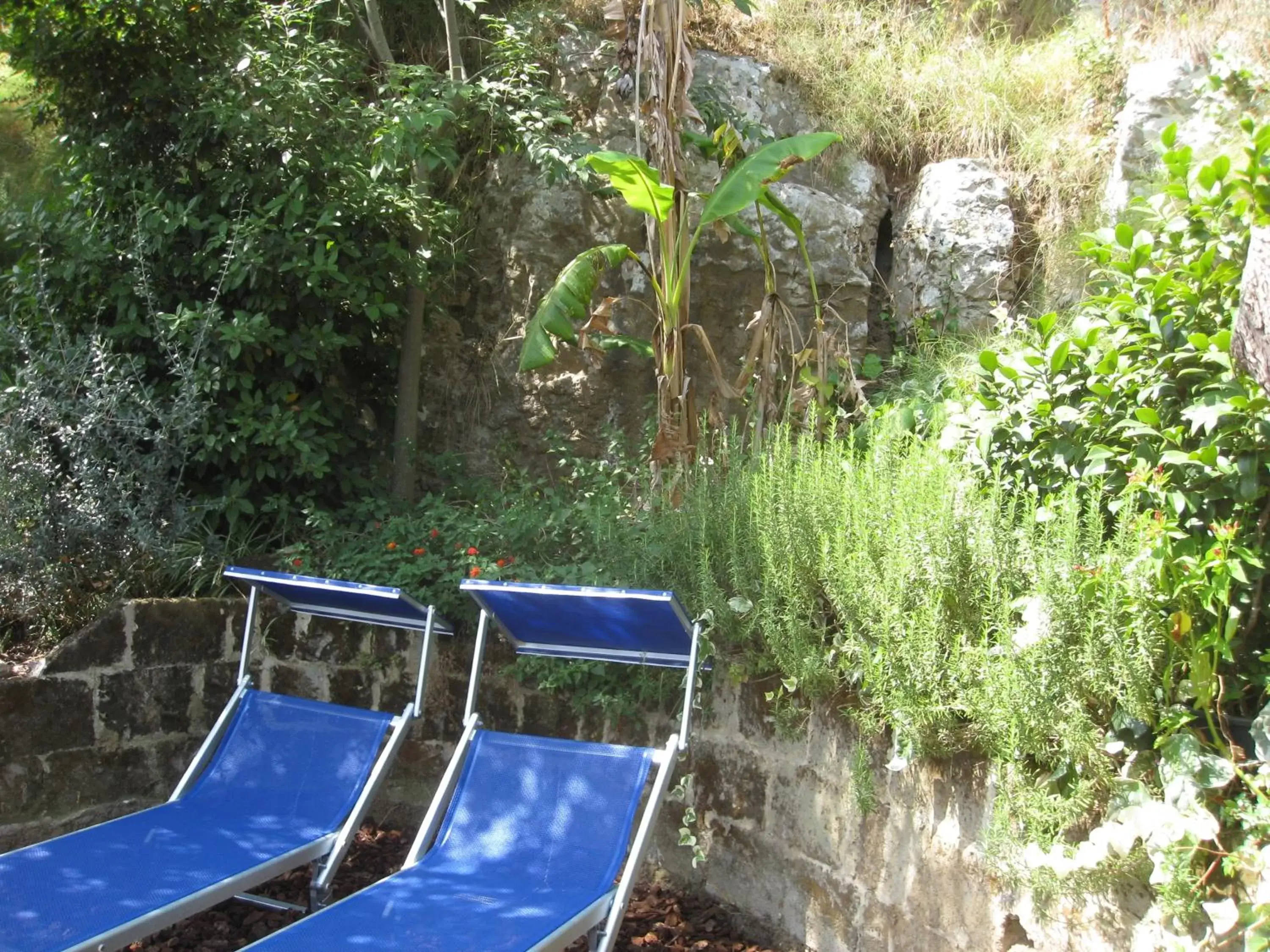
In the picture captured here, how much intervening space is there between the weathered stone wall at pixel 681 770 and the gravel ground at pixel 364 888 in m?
0.11

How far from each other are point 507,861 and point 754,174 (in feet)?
10.4

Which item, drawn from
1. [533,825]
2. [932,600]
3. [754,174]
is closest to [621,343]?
[754,174]

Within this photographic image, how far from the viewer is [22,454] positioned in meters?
4.81

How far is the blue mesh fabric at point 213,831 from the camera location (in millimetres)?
3221

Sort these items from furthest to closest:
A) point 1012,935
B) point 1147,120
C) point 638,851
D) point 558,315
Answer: point 1147,120 < point 558,315 < point 638,851 < point 1012,935

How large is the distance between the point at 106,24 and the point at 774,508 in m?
4.40

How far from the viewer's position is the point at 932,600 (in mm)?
3186

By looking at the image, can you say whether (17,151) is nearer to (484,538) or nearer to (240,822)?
(484,538)

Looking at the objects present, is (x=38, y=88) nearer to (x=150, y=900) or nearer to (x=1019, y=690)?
(x=150, y=900)

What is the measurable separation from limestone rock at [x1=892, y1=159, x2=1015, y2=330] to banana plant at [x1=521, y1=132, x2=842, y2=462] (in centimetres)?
157

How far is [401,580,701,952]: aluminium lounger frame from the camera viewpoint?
3.23m

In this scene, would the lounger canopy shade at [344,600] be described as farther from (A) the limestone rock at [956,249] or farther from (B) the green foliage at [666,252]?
(A) the limestone rock at [956,249]

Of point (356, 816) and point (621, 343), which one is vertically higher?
point (621, 343)

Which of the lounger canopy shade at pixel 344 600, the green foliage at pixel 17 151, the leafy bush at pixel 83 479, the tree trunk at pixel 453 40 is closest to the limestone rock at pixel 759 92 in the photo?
the tree trunk at pixel 453 40
